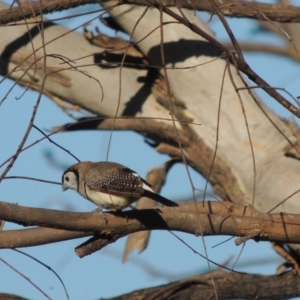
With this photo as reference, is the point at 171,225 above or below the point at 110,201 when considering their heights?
below

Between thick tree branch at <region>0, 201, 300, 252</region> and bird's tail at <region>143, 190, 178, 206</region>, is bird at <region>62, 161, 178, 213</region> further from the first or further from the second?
thick tree branch at <region>0, 201, 300, 252</region>

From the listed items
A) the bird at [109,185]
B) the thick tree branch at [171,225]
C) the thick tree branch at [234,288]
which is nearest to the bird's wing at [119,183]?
the bird at [109,185]

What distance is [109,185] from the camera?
3021mm

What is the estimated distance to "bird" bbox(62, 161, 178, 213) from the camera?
9.58ft

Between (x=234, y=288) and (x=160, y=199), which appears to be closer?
(x=160, y=199)

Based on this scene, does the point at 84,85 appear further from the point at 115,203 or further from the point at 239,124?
the point at 115,203

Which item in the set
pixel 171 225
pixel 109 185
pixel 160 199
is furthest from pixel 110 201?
pixel 171 225

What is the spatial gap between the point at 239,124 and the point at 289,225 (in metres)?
1.55

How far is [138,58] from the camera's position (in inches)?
180

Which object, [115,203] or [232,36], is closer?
[232,36]

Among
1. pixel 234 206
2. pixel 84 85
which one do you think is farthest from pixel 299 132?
pixel 234 206

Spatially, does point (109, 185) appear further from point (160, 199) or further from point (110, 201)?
point (160, 199)

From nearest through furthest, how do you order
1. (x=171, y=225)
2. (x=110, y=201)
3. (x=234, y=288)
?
(x=171, y=225) < (x=110, y=201) < (x=234, y=288)

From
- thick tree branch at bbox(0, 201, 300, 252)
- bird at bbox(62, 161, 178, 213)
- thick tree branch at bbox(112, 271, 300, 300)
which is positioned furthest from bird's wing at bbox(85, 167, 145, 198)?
thick tree branch at bbox(112, 271, 300, 300)
